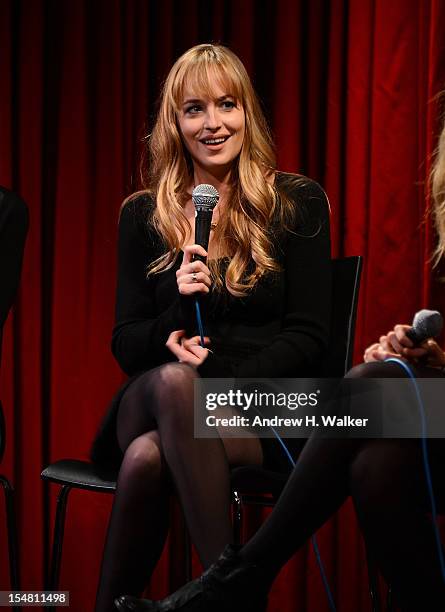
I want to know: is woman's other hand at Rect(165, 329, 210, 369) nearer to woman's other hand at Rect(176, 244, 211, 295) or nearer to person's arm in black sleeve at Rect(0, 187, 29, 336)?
woman's other hand at Rect(176, 244, 211, 295)

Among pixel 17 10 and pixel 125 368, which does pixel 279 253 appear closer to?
pixel 125 368

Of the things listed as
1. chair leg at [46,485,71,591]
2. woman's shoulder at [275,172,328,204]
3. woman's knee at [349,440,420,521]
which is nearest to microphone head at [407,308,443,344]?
woman's knee at [349,440,420,521]

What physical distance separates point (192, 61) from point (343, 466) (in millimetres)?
1048

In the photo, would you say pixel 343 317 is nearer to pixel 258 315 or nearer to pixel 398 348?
pixel 258 315

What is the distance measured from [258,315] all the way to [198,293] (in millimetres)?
311

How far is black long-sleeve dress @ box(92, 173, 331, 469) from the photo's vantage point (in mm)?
1968

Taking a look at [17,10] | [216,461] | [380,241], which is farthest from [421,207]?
[17,10]

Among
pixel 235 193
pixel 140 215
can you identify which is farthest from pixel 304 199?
pixel 140 215

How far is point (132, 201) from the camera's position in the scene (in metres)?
2.24

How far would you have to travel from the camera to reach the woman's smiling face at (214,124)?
2121mm

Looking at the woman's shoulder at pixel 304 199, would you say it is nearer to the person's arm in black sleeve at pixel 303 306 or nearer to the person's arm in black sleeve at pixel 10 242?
the person's arm in black sleeve at pixel 303 306

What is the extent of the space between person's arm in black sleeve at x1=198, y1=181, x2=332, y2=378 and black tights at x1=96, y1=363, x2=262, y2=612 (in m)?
0.21

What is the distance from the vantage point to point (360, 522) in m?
1.44

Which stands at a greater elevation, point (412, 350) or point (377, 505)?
point (412, 350)
